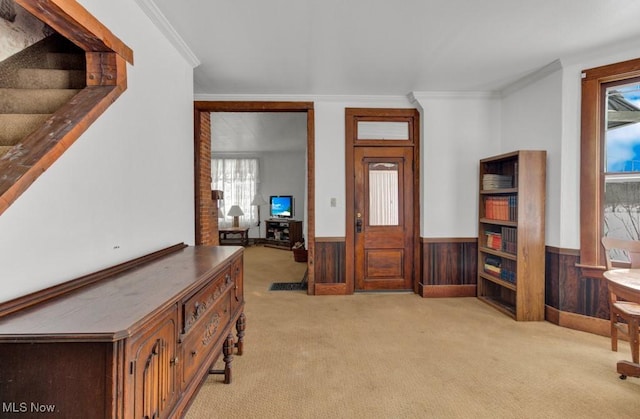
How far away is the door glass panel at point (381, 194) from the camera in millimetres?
4215

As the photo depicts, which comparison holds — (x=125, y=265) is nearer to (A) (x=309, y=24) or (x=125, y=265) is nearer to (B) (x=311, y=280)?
(A) (x=309, y=24)

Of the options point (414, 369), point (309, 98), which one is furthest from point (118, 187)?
point (309, 98)

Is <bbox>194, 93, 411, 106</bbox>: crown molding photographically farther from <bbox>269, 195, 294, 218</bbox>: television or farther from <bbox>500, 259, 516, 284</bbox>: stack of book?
<bbox>269, 195, 294, 218</bbox>: television

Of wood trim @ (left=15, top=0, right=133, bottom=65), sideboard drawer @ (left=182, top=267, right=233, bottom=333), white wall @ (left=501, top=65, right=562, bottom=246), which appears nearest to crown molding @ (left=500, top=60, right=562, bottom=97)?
white wall @ (left=501, top=65, right=562, bottom=246)

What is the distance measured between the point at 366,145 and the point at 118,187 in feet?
10.00

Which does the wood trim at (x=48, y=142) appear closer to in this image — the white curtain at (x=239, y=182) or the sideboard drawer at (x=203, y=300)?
the sideboard drawer at (x=203, y=300)

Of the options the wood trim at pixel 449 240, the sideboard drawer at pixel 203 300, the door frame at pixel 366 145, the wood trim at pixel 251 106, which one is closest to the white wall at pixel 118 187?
the sideboard drawer at pixel 203 300

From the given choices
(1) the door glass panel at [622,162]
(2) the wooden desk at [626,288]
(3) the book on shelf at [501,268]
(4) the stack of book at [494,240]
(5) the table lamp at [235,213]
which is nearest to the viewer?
(2) the wooden desk at [626,288]

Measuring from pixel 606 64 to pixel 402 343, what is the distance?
10.3 feet

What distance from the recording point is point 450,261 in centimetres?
405

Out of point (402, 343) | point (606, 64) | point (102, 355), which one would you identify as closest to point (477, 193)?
point (606, 64)

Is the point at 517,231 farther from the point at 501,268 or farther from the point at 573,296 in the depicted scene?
the point at 573,296

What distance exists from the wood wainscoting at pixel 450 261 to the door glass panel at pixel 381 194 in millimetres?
594

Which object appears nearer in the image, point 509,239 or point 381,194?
point 509,239
